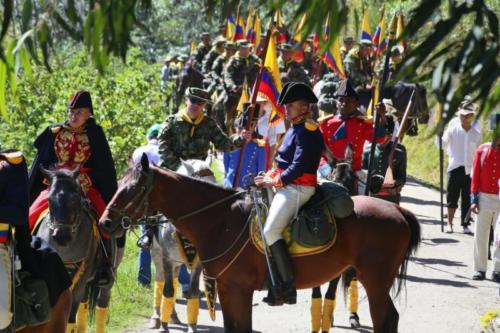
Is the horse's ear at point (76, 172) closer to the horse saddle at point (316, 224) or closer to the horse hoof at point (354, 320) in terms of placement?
the horse saddle at point (316, 224)

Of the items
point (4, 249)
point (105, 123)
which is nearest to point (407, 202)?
point (105, 123)

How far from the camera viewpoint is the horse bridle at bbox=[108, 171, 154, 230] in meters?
9.71

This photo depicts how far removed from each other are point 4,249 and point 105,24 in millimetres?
2963

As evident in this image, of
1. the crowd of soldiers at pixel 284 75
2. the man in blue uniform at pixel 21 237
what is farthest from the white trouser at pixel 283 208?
the crowd of soldiers at pixel 284 75

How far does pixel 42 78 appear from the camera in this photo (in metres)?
18.5

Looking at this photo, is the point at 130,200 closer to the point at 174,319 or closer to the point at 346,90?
the point at 174,319

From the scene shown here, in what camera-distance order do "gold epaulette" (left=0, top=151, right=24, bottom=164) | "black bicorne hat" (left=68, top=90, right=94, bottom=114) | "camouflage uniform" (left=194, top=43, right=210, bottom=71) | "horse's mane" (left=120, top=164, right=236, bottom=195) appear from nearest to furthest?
"gold epaulette" (left=0, top=151, right=24, bottom=164) < "horse's mane" (left=120, top=164, right=236, bottom=195) < "black bicorne hat" (left=68, top=90, right=94, bottom=114) < "camouflage uniform" (left=194, top=43, right=210, bottom=71)

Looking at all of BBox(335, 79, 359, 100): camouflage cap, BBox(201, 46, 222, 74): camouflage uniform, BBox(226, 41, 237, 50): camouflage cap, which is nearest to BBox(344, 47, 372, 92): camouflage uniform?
BBox(226, 41, 237, 50): camouflage cap

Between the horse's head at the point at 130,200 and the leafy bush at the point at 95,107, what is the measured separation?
7438mm


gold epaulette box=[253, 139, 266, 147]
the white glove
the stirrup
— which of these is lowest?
the stirrup

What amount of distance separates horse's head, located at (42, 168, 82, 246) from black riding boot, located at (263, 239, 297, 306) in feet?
6.26

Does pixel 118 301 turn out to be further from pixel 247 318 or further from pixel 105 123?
pixel 105 123

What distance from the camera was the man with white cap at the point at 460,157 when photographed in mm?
18594

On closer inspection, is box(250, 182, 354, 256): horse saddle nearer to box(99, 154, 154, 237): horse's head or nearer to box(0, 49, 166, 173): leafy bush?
box(99, 154, 154, 237): horse's head
